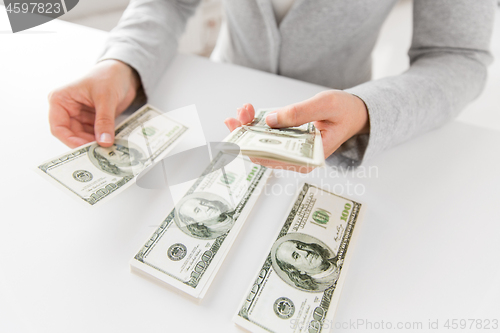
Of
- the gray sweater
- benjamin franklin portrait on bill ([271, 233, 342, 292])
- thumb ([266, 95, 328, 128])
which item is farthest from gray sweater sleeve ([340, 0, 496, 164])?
benjamin franklin portrait on bill ([271, 233, 342, 292])

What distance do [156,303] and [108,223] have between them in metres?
0.17

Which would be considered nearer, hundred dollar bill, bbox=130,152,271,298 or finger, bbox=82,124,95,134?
hundred dollar bill, bbox=130,152,271,298

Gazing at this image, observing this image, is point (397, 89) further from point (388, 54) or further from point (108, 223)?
point (388, 54)

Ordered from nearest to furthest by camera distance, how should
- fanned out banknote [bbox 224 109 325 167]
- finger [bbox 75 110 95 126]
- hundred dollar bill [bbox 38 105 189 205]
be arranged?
fanned out banknote [bbox 224 109 325 167]
hundred dollar bill [bbox 38 105 189 205]
finger [bbox 75 110 95 126]

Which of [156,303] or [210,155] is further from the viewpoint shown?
[210,155]

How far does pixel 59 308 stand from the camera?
387 millimetres

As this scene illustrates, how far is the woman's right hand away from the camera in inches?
23.0

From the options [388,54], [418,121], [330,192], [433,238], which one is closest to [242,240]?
[330,192]

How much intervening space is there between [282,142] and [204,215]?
184 mm

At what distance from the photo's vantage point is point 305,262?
1.48 feet

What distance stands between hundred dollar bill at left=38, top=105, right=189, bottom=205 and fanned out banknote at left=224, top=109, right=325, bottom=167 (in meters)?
0.20

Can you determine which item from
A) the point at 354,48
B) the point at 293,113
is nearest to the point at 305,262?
the point at 293,113

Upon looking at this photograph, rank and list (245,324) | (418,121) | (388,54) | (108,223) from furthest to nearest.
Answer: (388,54)
(418,121)
(108,223)
(245,324)

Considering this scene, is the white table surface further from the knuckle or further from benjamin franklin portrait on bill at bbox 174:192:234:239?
the knuckle
